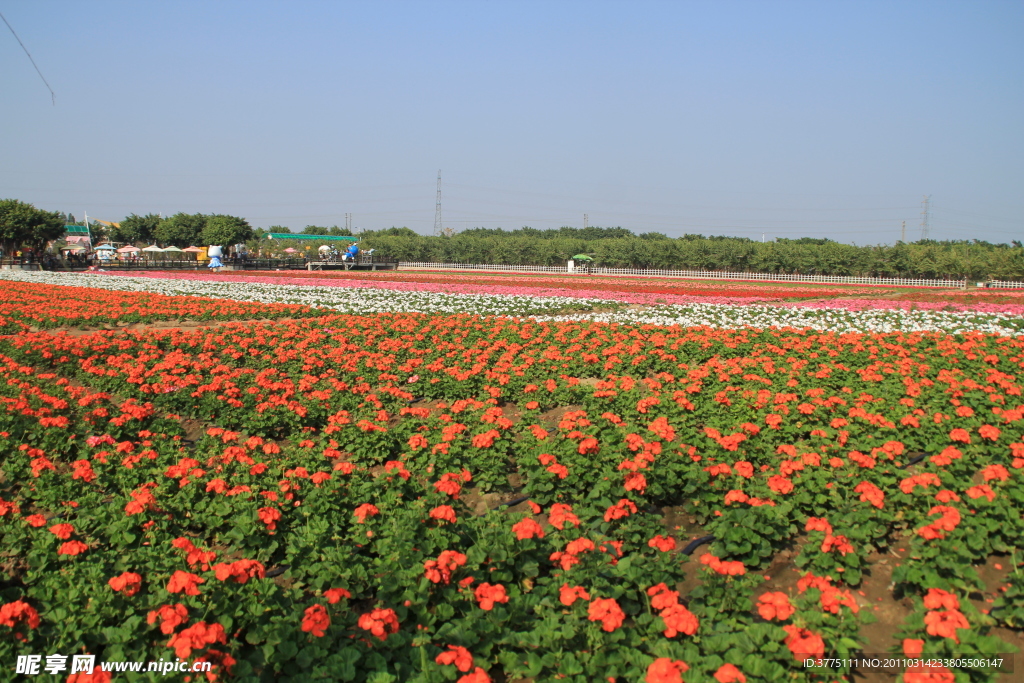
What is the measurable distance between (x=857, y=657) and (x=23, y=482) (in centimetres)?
708

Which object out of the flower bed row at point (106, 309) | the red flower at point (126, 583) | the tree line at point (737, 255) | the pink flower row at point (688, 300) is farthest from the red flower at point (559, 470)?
the tree line at point (737, 255)

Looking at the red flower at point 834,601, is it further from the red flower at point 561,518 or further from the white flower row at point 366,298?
the white flower row at point 366,298

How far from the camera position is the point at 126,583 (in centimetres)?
401

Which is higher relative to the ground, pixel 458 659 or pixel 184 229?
pixel 184 229

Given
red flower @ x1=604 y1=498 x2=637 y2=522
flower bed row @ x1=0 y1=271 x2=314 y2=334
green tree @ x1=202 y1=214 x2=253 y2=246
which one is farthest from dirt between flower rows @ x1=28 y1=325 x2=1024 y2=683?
green tree @ x1=202 y1=214 x2=253 y2=246

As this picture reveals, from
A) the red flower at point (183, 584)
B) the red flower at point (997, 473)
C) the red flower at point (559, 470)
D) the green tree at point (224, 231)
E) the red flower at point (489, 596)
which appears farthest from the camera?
the green tree at point (224, 231)

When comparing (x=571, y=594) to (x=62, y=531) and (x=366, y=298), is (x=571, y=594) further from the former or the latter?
(x=366, y=298)

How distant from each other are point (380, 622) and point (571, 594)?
3.49 ft

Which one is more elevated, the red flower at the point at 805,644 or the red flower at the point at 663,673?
the red flower at the point at 805,644

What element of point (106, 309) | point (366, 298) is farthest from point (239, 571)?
point (366, 298)

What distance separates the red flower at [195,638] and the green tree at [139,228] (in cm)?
11097

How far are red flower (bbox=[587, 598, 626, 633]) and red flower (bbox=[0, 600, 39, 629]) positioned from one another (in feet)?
9.81

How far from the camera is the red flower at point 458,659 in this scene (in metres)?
3.37

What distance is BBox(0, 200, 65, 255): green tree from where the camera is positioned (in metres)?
62.4
